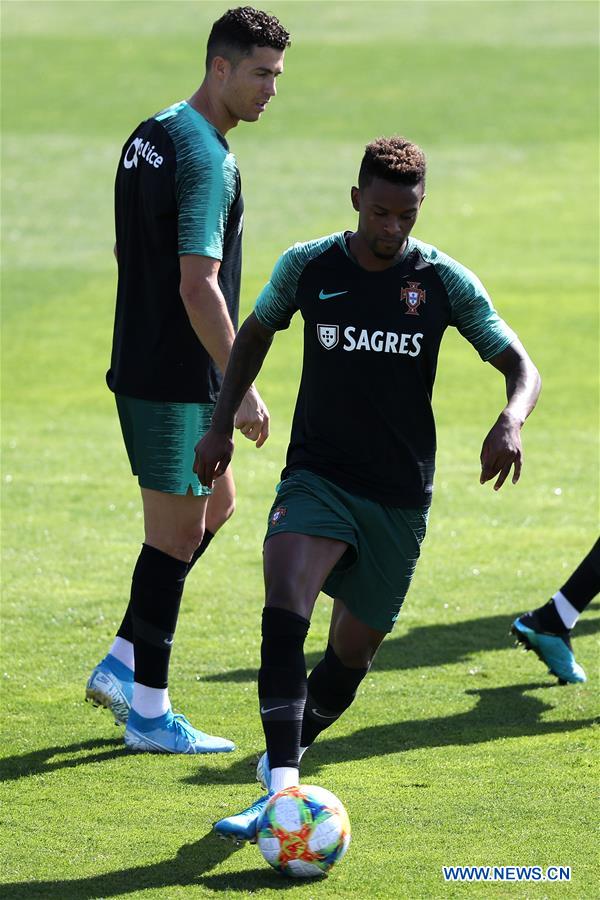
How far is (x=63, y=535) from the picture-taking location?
9133 mm

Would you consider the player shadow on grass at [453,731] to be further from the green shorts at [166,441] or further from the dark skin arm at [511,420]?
the dark skin arm at [511,420]

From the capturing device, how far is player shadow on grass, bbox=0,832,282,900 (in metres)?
4.20

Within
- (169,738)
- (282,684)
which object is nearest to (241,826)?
(282,684)

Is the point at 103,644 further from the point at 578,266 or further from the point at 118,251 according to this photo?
the point at 578,266

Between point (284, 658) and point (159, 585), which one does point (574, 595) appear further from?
point (284, 658)

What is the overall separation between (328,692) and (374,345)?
1.20m

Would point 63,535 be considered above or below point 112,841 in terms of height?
below

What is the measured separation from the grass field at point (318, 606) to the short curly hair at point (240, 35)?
2.60 meters

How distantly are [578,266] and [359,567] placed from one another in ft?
50.9

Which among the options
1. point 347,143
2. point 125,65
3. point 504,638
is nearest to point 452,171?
point 347,143

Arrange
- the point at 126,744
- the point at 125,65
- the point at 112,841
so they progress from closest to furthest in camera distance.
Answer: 1. the point at 112,841
2. the point at 126,744
3. the point at 125,65

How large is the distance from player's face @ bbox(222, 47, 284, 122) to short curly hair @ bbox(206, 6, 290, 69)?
0.03 m

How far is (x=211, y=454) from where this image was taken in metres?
4.83

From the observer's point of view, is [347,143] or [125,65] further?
[125,65]
